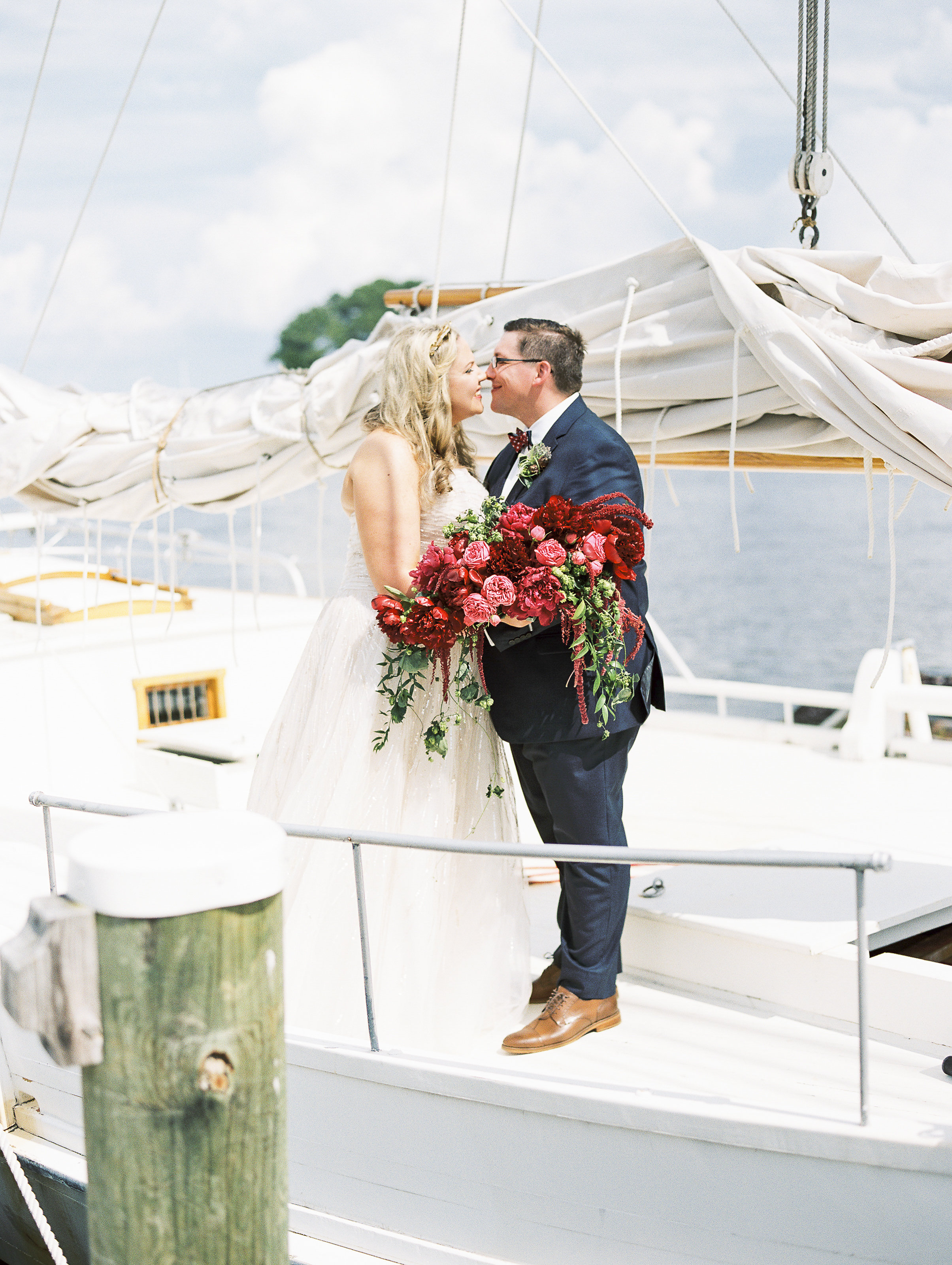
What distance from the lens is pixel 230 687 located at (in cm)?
633

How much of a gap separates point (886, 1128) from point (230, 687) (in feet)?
15.2

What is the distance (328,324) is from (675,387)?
6214cm

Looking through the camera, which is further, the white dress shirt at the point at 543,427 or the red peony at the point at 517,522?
the white dress shirt at the point at 543,427

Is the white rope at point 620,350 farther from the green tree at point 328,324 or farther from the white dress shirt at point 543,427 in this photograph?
the green tree at point 328,324

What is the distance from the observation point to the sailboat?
235 centimetres

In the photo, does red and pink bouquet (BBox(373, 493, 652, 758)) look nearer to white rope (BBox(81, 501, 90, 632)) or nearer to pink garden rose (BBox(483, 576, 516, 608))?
pink garden rose (BBox(483, 576, 516, 608))

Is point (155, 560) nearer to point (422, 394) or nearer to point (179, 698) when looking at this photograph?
point (179, 698)

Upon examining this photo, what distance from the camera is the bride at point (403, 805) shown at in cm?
295

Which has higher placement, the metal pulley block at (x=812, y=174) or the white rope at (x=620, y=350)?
the metal pulley block at (x=812, y=174)

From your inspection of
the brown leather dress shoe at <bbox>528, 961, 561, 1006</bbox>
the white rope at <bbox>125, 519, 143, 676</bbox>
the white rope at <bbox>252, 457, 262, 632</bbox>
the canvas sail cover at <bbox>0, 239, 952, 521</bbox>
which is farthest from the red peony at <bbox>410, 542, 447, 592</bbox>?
the white rope at <bbox>125, 519, 143, 676</bbox>

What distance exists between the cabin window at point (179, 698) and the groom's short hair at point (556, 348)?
11.5 ft

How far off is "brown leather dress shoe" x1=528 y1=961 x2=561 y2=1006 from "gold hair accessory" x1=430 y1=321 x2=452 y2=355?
160 cm

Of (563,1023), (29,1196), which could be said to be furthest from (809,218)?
(29,1196)

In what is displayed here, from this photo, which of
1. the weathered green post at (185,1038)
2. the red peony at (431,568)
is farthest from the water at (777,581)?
the weathered green post at (185,1038)
